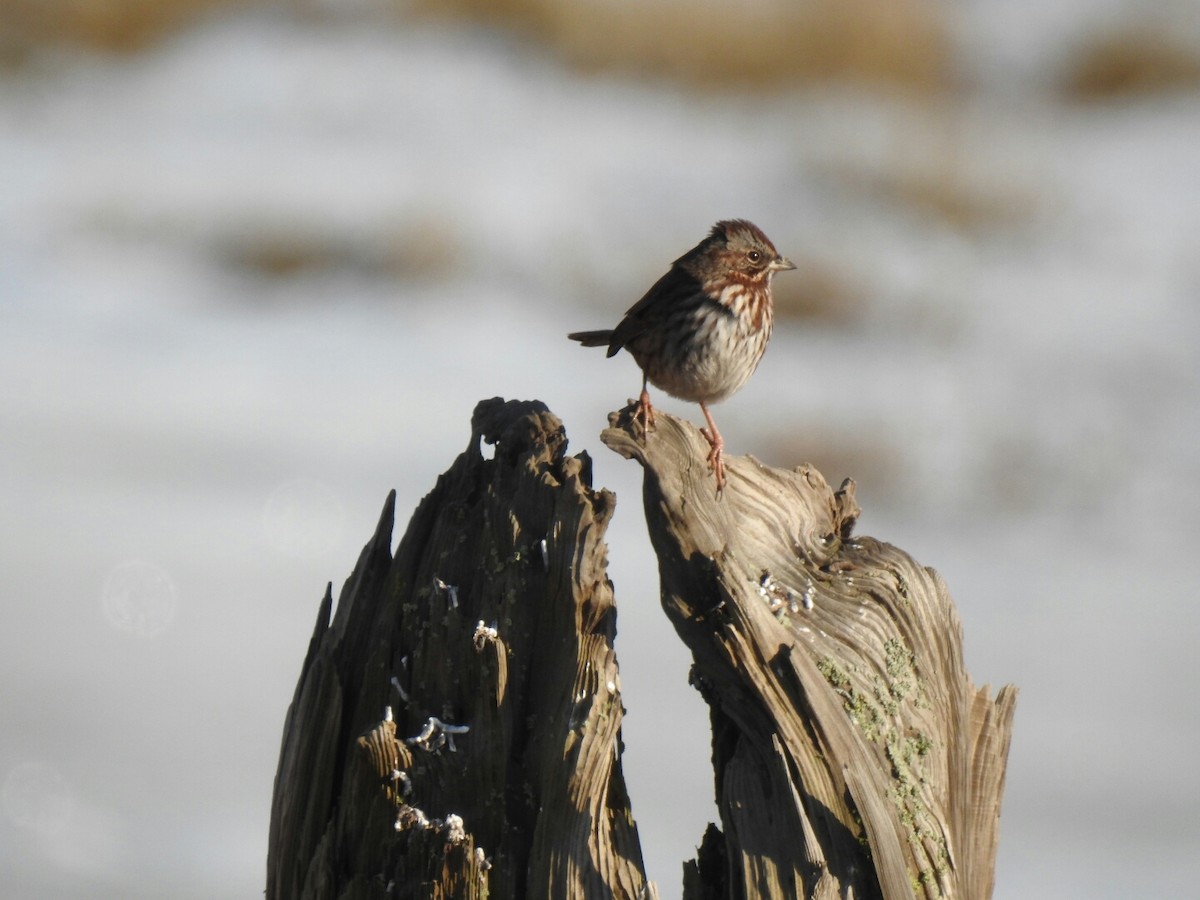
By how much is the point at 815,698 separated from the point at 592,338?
14.4ft

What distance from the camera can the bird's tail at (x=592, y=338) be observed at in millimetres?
8898

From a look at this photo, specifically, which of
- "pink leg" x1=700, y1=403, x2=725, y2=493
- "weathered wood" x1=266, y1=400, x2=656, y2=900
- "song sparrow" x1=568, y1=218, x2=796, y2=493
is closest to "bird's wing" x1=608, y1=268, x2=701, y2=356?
"song sparrow" x1=568, y1=218, x2=796, y2=493

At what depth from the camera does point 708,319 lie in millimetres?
8055

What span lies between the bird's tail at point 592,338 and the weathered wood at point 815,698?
9.93 ft

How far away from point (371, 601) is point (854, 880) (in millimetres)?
2175

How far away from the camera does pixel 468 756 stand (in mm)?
4965

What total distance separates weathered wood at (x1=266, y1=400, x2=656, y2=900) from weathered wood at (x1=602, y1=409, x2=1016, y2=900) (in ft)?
1.31

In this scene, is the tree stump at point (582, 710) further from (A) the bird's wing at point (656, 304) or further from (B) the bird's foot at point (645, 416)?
(A) the bird's wing at point (656, 304)

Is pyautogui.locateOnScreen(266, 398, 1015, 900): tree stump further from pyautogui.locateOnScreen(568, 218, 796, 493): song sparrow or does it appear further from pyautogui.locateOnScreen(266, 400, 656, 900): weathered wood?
pyautogui.locateOnScreen(568, 218, 796, 493): song sparrow


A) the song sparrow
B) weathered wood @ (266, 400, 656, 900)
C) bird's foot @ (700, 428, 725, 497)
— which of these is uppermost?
the song sparrow

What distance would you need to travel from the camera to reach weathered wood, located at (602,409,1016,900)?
4941mm

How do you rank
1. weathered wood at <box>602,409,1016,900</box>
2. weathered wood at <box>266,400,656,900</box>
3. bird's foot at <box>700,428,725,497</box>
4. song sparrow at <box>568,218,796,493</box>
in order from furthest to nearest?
song sparrow at <box>568,218,796,493</box> → bird's foot at <box>700,428,725,497</box> → weathered wood at <box>602,409,1016,900</box> → weathered wood at <box>266,400,656,900</box>

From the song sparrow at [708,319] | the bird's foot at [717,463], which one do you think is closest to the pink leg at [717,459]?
the bird's foot at [717,463]

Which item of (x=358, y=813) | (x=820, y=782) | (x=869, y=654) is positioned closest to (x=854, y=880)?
(x=820, y=782)
